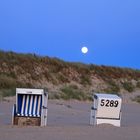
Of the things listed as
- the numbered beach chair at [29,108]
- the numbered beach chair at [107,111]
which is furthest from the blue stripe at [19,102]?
the numbered beach chair at [107,111]

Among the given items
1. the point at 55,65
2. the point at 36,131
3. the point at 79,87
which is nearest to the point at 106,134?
the point at 36,131

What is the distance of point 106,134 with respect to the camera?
1280 centimetres

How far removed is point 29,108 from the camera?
1549 cm

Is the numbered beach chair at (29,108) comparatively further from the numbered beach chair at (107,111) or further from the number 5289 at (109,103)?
the number 5289 at (109,103)

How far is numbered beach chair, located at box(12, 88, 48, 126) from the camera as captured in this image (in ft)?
50.0

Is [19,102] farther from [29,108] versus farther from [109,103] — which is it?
[109,103]

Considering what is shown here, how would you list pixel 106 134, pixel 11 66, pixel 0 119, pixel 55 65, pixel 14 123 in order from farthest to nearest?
pixel 55 65 < pixel 11 66 < pixel 0 119 < pixel 14 123 < pixel 106 134

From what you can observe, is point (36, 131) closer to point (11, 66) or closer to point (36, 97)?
point (36, 97)

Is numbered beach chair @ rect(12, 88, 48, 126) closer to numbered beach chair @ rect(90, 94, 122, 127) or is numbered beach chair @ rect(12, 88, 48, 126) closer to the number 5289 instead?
numbered beach chair @ rect(90, 94, 122, 127)

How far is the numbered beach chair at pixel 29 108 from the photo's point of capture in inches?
600

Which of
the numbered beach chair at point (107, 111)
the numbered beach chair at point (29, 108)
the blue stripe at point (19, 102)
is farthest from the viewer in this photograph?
the numbered beach chair at point (107, 111)

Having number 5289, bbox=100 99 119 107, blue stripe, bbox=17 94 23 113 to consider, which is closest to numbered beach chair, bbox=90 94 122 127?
number 5289, bbox=100 99 119 107

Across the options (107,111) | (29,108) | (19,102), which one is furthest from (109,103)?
(19,102)

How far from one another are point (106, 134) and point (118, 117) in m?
3.19
